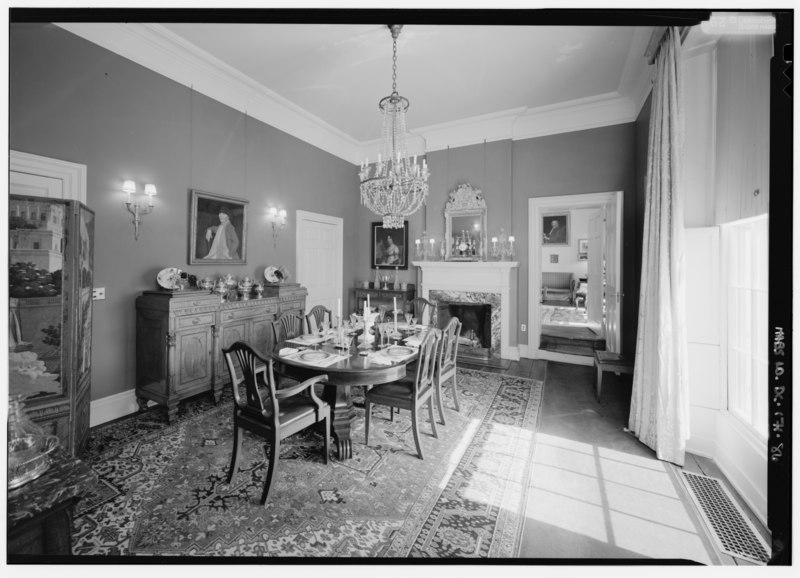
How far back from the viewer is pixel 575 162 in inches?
186

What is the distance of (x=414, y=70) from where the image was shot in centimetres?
375

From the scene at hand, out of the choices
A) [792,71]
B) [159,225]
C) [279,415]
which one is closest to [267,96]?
[159,225]

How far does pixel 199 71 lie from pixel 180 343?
9.55ft

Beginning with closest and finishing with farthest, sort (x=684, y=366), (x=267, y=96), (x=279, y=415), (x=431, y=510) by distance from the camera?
1. (x=431, y=510)
2. (x=279, y=415)
3. (x=684, y=366)
4. (x=267, y=96)

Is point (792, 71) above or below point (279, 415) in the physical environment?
A: above

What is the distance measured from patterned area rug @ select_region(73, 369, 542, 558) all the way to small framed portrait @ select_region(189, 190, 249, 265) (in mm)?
1773

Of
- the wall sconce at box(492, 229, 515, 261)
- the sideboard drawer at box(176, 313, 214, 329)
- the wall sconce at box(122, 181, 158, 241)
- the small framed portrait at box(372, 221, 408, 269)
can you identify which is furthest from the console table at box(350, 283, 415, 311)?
the wall sconce at box(122, 181, 158, 241)

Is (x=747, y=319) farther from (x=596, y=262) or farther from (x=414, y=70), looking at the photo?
(x=414, y=70)

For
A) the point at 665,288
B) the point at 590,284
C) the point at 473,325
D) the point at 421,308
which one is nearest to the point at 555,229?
the point at 590,284

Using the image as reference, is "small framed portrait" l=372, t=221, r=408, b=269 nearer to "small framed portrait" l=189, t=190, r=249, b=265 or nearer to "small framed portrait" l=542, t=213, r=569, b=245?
"small framed portrait" l=189, t=190, r=249, b=265

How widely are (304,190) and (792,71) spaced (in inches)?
191

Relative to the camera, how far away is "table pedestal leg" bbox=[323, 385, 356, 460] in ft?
7.80

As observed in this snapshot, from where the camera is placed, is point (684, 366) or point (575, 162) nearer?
point (684, 366)

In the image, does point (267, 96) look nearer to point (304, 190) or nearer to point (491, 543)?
point (304, 190)
